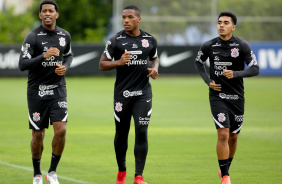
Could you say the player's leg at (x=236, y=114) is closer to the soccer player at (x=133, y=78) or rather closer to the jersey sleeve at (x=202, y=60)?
the jersey sleeve at (x=202, y=60)

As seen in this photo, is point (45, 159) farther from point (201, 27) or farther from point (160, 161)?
point (201, 27)

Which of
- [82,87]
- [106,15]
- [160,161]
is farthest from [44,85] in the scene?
[106,15]

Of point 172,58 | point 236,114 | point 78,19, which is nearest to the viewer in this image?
point 236,114

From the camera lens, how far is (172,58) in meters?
34.0

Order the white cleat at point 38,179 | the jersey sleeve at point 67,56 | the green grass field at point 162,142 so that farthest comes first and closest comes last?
the green grass field at point 162,142
the jersey sleeve at point 67,56
the white cleat at point 38,179

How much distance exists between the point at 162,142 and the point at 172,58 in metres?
20.8

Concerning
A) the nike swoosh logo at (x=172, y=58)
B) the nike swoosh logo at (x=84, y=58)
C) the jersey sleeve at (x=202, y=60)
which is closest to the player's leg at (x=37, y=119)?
the jersey sleeve at (x=202, y=60)

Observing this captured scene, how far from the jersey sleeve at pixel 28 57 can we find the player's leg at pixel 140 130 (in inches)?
59.5

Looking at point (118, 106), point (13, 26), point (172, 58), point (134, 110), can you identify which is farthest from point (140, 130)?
point (13, 26)

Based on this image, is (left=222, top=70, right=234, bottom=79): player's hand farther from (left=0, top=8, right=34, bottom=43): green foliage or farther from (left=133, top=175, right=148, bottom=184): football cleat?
(left=0, top=8, right=34, bottom=43): green foliage

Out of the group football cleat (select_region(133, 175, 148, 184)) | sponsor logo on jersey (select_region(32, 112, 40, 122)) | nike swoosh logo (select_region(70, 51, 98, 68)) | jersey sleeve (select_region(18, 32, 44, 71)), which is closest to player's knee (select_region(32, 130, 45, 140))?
sponsor logo on jersey (select_region(32, 112, 40, 122))

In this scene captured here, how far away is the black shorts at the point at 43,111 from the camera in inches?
350

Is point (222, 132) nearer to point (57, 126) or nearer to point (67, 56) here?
point (57, 126)

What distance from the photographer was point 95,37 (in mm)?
47969
